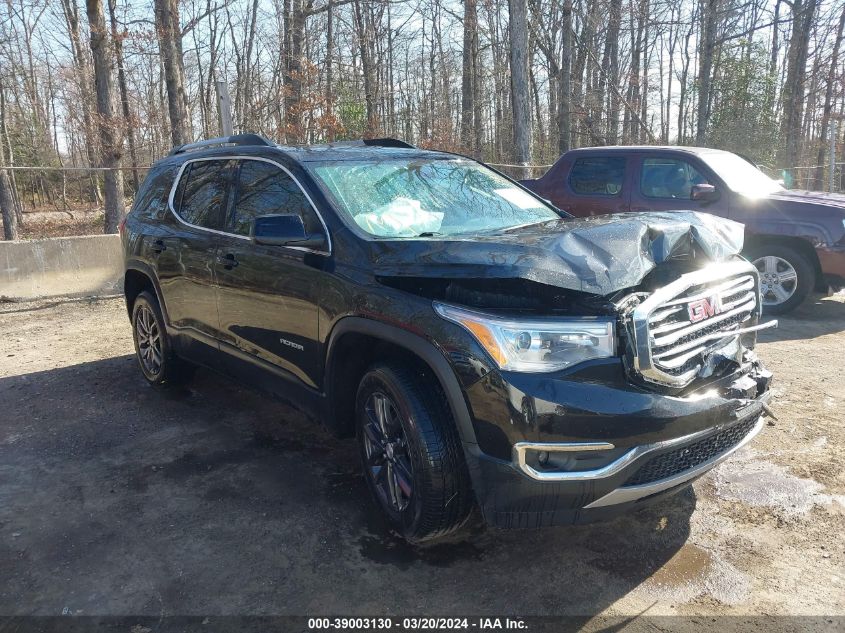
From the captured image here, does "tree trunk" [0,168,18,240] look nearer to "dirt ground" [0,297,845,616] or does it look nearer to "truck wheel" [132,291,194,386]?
"truck wheel" [132,291,194,386]

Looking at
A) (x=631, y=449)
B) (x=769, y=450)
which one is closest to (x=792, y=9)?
(x=769, y=450)

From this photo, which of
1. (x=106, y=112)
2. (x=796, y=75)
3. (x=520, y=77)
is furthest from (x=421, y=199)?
(x=796, y=75)

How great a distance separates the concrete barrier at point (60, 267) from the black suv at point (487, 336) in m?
6.14

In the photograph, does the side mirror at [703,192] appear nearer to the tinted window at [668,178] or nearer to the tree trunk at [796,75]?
Answer: the tinted window at [668,178]

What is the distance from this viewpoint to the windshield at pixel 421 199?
3.50 m

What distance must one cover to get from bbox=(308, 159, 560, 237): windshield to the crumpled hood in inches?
18.5


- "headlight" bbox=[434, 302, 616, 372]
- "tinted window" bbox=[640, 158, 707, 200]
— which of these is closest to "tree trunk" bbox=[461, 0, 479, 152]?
"tinted window" bbox=[640, 158, 707, 200]

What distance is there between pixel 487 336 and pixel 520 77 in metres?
11.9

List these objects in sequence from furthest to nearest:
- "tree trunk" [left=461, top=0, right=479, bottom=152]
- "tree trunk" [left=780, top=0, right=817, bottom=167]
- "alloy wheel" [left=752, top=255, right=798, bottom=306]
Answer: "tree trunk" [left=780, top=0, right=817, bottom=167] < "tree trunk" [left=461, top=0, right=479, bottom=152] < "alloy wheel" [left=752, top=255, right=798, bottom=306]

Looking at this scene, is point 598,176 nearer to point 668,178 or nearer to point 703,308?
point 668,178

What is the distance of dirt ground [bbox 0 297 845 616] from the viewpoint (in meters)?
2.68

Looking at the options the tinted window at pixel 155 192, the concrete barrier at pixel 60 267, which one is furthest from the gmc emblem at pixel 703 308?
the concrete barrier at pixel 60 267

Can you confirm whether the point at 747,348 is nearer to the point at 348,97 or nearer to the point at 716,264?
the point at 716,264

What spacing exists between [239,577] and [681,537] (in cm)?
202
